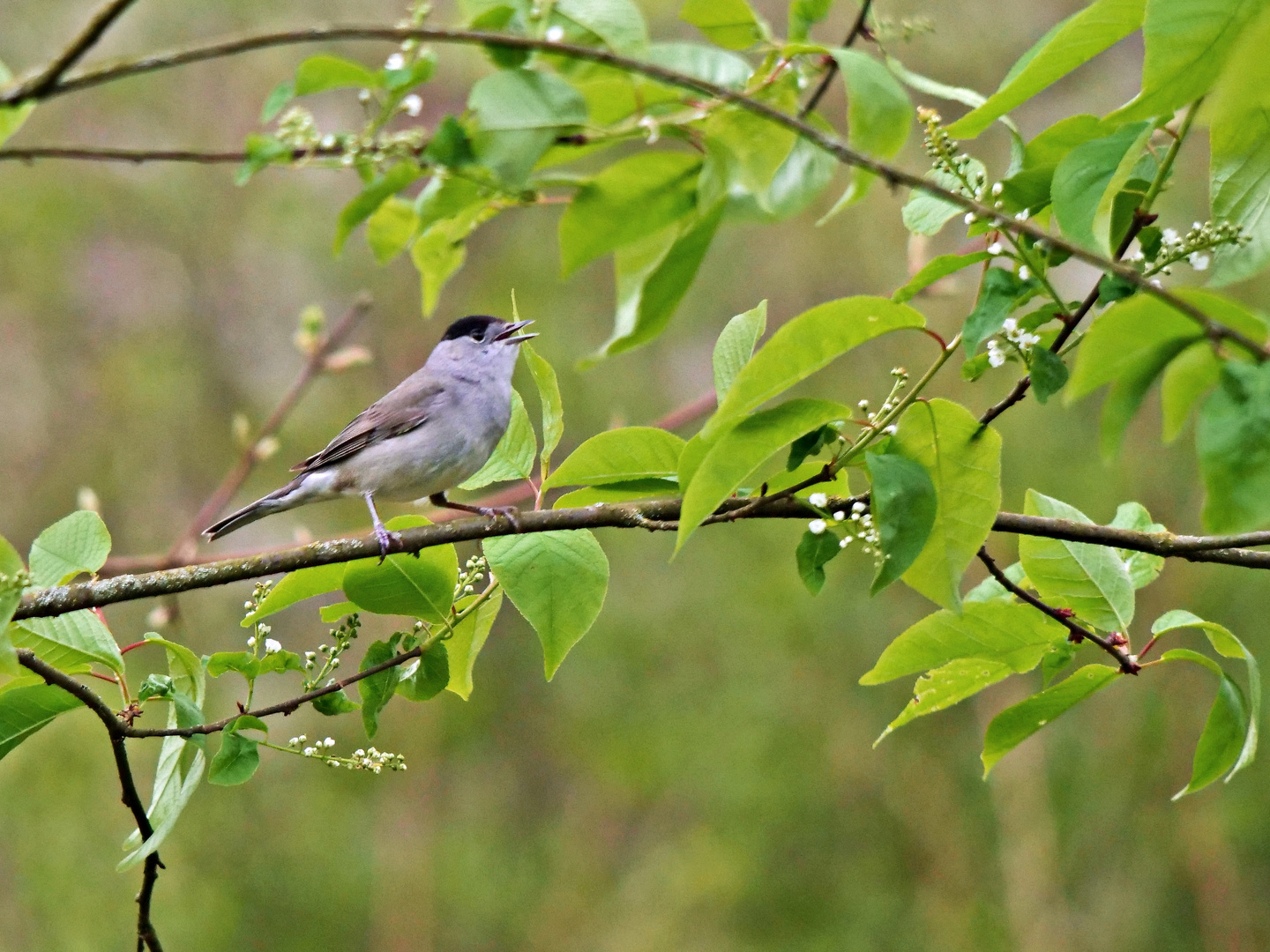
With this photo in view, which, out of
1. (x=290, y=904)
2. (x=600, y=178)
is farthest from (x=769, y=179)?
(x=290, y=904)

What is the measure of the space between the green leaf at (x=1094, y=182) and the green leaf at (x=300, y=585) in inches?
41.7

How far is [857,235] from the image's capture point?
7.60m

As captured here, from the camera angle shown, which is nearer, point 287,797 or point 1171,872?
point 1171,872

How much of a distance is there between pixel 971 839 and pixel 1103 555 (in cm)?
674

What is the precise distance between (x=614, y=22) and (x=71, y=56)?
458mm

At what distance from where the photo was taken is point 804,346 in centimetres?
126


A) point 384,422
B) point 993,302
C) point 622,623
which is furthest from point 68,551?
point 622,623

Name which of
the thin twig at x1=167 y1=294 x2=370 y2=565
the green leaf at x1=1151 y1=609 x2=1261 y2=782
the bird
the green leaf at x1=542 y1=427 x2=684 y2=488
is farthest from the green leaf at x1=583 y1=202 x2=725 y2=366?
the bird

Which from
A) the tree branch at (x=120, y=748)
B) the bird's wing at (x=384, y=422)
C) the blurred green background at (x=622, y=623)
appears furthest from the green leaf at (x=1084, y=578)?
the blurred green background at (x=622, y=623)

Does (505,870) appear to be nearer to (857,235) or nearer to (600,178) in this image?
(857,235)

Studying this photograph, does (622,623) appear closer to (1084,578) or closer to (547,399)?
(547,399)

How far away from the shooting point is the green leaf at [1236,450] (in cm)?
97

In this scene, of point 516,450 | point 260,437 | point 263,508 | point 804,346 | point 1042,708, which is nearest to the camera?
point 804,346

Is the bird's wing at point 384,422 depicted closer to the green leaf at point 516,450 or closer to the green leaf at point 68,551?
the green leaf at point 516,450
